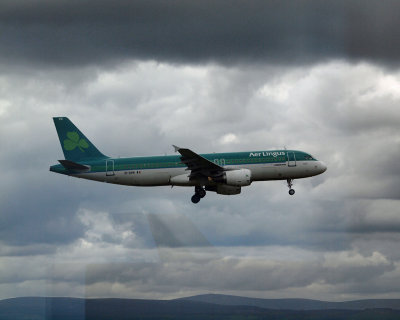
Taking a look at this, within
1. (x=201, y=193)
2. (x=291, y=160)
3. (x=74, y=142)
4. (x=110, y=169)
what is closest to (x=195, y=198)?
(x=201, y=193)

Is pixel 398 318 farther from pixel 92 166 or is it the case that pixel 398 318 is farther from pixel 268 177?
pixel 92 166

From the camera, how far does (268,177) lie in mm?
112562

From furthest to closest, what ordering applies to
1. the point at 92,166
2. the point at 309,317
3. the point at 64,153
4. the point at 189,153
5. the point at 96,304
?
the point at 309,317 → the point at 96,304 → the point at 64,153 → the point at 92,166 → the point at 189,153

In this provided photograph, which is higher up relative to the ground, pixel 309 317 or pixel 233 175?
pixel 233 175

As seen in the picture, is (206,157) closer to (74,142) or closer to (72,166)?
(72,166)

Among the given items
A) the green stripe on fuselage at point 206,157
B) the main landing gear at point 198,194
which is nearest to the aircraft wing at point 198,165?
the green stripe on fuselage at point 206,157

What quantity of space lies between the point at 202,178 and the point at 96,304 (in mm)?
59456

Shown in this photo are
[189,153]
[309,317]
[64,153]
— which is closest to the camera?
[189,153]

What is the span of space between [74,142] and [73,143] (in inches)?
10.0

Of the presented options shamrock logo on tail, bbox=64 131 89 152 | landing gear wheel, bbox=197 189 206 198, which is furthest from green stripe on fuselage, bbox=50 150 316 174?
shamrock logo on tail, bbox=64 131 89 152

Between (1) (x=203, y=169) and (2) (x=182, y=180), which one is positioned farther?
(2) (x=182, y=180)

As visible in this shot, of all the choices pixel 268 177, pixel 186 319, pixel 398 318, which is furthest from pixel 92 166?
pixel 398 318

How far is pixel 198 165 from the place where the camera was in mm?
110562

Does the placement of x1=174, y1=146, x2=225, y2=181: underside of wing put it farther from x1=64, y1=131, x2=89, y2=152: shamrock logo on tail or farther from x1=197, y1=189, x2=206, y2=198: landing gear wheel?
x1=64, y1=131, x2=89, y2=152: shamrock logo on tail
